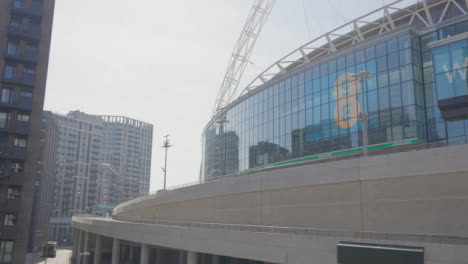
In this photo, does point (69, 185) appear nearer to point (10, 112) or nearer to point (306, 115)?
point (10, 112)

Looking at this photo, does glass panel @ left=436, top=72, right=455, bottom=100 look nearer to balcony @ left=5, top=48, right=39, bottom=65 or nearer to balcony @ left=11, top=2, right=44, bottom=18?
balcony @ left=5, top=48, right=39, bottom=65

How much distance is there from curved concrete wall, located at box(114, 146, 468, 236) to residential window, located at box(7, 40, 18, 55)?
3113cm

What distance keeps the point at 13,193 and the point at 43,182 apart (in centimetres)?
5785

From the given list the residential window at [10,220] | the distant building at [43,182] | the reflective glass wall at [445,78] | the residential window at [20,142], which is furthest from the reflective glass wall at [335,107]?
the distant building at [43,182]

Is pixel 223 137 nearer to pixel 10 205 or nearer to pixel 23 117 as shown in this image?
pixel 23 117

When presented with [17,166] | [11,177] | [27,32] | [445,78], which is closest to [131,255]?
[17,166]

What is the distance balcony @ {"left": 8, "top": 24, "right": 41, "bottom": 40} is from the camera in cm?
4938

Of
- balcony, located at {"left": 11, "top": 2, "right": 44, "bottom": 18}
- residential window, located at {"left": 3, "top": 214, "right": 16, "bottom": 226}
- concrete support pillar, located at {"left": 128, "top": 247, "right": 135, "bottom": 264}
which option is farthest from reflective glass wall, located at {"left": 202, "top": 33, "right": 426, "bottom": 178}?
residential window, located at {"left": 3, "top": 214, "right": 16, "bottom": 226}

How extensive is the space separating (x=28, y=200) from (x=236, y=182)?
25.3 metres

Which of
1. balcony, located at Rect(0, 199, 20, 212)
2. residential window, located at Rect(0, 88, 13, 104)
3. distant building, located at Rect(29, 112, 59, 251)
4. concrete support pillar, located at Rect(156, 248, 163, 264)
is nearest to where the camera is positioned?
balcony, located at Rect(0, 199, 20, 212)

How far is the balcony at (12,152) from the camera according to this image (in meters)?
46.1

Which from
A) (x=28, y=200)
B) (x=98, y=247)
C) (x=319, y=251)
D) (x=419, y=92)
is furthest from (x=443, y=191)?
(x=98, y=247)

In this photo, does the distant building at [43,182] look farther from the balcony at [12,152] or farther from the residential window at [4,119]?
the balcony at [12,152]

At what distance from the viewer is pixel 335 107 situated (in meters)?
49.5
